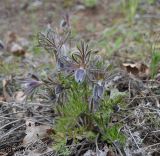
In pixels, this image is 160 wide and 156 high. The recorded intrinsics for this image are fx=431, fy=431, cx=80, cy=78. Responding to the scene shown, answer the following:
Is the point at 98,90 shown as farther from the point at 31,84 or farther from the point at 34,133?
the point at 34,133

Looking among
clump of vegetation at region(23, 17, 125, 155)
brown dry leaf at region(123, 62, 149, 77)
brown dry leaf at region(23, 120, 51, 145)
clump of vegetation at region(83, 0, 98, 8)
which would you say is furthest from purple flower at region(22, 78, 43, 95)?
clump of vegetation at region(83, 0, 98, 8)

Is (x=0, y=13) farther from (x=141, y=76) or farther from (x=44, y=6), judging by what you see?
(x=141, y=76)

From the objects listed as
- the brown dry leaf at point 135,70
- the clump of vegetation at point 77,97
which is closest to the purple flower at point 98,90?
the clump of vegetation at point 77,97

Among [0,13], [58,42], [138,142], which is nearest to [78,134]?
[138,142]

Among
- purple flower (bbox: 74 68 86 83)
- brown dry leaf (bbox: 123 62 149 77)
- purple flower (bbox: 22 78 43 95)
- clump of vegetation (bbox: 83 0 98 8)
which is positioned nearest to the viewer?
purple flower (bbox: 74 68 86 83)

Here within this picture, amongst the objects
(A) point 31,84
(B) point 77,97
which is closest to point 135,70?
(B) point 77,97

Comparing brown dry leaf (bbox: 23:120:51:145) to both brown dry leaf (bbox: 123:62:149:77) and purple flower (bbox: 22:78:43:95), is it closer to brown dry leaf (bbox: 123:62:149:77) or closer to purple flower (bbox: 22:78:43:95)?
purple flower (bbox: 22:78:43:95)
